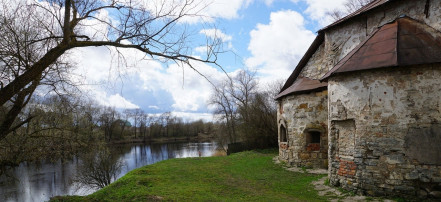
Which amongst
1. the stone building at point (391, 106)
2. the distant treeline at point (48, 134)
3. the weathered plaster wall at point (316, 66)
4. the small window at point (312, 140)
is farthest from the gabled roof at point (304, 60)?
the distant treeline at point (48, 134)

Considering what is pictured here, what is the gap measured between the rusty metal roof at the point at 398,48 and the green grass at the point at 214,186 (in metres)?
3.58

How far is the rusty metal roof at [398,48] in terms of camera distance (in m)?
6.03

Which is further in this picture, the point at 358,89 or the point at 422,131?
the point at 358,89

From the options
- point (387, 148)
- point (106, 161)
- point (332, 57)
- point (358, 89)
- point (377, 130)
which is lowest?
point (106, 161)

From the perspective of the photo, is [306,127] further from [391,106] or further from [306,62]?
[391,106]

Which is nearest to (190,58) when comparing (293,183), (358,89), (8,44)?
Answer: (8,44)

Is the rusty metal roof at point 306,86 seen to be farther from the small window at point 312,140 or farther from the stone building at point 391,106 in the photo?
the stone building at point 391,106

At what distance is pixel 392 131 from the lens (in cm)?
611

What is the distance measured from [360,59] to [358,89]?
0.82m

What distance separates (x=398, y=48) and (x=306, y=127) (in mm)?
4688

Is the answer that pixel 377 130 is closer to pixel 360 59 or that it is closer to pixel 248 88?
pixel 360 59

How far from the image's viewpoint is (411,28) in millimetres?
6859

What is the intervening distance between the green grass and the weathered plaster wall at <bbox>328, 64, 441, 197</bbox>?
1.41 m

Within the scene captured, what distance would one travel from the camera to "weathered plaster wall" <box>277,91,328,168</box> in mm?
10094
